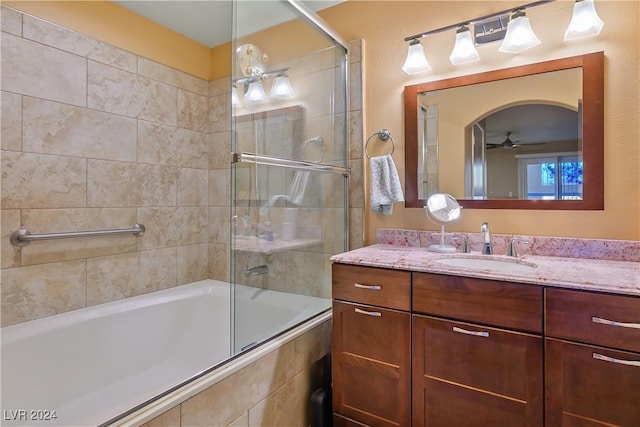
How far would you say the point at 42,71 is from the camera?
177cm

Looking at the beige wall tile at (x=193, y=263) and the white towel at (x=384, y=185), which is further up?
the white towel at (x=384, y=185)

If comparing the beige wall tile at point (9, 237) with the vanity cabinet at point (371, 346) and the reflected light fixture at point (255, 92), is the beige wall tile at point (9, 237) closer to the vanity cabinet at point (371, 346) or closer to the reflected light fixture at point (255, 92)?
the reflected light fixture at point (255, 92)

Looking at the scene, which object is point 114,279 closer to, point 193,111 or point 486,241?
point 193,111

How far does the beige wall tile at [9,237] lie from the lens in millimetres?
1648

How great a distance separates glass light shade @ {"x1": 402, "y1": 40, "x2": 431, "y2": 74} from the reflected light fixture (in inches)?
33.6

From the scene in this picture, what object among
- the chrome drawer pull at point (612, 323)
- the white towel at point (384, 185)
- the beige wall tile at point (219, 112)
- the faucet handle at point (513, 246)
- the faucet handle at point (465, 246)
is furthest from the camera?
the beige wall tile at point (219, 112)

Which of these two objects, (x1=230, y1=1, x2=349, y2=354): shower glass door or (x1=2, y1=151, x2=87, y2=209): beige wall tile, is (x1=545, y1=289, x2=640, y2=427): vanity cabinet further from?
(x1=2, y1=151, x2=87, y2=209): beige wall tile

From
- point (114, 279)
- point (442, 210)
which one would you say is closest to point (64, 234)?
point (114, 279)

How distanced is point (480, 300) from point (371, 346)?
51 cm

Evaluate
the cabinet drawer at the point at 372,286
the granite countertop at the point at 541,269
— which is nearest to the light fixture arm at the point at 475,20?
the granite countertop at the point at 541,269

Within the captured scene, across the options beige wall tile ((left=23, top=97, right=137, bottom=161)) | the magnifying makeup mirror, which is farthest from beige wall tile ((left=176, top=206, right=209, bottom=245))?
the magnifying makeup mirror

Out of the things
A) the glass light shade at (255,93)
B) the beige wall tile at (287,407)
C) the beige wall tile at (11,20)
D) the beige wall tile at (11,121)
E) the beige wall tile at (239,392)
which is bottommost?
the beige wall tile at (287,407)

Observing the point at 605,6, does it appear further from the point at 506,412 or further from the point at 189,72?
the point at 189,72

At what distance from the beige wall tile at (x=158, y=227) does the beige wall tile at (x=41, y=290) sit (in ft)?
1.40
